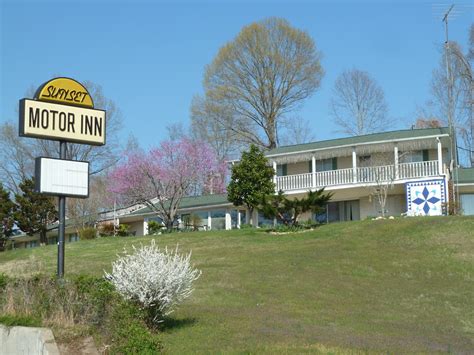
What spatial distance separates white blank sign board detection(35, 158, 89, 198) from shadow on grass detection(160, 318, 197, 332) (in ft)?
12.4

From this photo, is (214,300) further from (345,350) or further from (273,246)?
(273,246)

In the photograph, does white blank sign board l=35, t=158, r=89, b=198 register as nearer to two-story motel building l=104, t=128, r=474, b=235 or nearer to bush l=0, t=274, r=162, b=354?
bush l=0, t=274, r=162, b=354

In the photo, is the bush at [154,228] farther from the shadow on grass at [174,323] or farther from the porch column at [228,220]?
the shadow on grass at [174,323]

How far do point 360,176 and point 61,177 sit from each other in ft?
81.2

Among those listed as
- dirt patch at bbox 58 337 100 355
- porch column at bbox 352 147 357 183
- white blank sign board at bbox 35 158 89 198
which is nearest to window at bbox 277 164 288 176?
porch column at bbox 352 147 357 183

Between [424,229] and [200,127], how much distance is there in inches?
1367

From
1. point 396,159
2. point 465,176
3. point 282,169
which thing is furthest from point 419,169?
point 282,169

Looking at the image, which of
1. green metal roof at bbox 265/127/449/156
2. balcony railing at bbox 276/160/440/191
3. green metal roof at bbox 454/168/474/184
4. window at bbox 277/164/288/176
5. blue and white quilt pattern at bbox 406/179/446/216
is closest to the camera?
blue and white quilt pattern at bbox 406/179/446/216

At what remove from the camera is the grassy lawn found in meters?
12.1

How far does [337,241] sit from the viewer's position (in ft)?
85.4

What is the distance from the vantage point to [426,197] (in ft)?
114

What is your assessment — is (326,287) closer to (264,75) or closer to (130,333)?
(130,333)

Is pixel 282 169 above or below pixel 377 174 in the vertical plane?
above

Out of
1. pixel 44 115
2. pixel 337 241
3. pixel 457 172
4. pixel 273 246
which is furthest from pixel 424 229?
pixel 44 115
